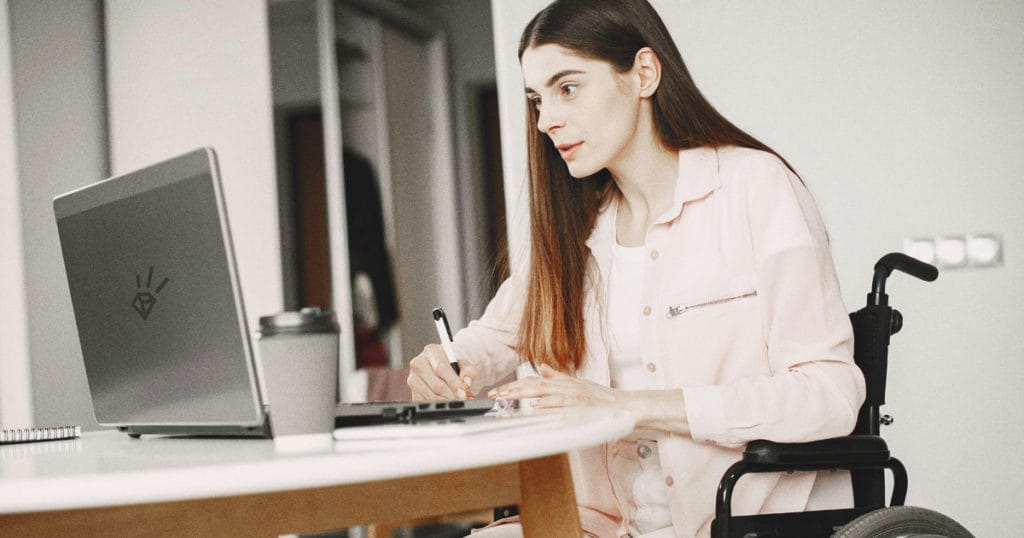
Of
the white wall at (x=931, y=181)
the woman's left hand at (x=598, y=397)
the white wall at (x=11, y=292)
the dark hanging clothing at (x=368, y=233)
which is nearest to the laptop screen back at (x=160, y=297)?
the woman's left hand at (x=598, y=397)

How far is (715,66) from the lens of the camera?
2762 mm

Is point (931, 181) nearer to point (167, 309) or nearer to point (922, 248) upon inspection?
point (922, 248)

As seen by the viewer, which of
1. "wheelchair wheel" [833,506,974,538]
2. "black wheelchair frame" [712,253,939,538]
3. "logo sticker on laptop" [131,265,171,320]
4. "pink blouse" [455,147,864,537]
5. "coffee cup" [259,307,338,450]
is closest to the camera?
"coffee cup" [259,307,338,450]

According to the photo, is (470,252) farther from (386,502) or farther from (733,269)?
(386,502)

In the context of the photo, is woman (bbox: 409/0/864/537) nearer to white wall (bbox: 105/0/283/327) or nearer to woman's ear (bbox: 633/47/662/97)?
woman's ear (bbox: 633/47/662/97)

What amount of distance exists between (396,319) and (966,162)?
117 inches

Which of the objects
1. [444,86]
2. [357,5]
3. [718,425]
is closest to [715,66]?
→ [718,425]

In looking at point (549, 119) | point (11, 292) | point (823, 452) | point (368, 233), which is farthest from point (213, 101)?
point (823, 452)

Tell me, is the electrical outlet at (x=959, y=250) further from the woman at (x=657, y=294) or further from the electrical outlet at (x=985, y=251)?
Answer: the woman at (x=657, y=294)

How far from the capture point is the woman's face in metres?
1.73

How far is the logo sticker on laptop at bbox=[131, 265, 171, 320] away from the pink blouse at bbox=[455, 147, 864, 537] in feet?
2.39

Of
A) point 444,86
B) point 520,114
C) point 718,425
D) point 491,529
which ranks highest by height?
point 444,86

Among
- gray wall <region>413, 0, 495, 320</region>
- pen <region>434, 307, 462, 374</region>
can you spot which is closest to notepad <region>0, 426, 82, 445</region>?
pen <region>434, 307, 462, 374</region>

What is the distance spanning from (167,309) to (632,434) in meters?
0.83
